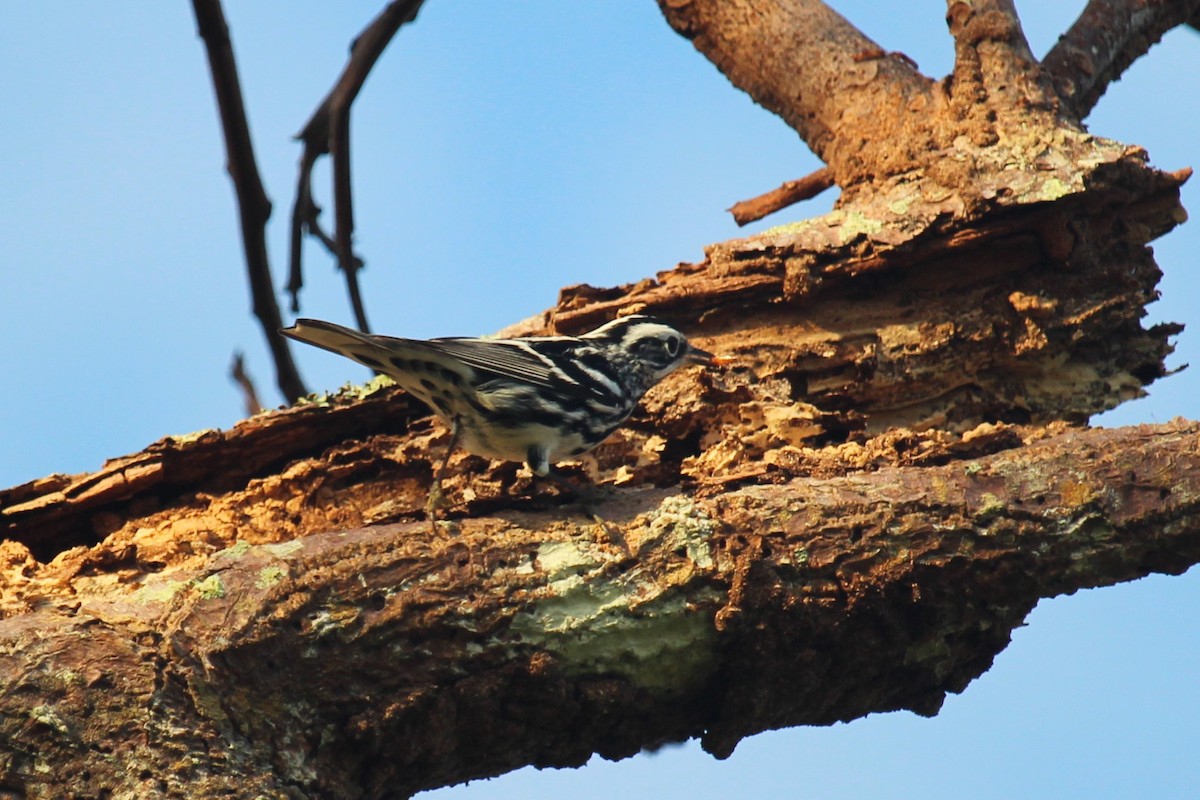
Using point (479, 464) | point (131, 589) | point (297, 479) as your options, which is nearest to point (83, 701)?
point (131, 589)

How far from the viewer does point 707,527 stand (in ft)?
12.9

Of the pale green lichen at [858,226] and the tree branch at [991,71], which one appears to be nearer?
the pale green lichen at [858,226]

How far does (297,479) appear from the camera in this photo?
193 inches

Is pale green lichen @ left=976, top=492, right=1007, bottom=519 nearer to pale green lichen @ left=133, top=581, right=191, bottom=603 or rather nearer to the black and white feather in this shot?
the black and white feather

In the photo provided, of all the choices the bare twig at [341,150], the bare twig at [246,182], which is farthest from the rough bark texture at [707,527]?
the bare twig at [341,150]

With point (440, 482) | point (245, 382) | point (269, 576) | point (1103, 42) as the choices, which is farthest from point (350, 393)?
point (1103, 42)

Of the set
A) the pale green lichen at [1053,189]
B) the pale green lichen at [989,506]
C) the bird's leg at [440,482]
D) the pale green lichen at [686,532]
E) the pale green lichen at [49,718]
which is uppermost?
the pale green lichen at [1053,189]

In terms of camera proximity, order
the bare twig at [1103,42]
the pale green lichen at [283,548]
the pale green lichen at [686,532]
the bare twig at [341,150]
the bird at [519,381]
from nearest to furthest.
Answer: the pale green lichen at [283,548] < the pale green lichen at [686,532] < the bird at [519,381] < the bare twig at [1103,42] < the bare twig at [341,150]

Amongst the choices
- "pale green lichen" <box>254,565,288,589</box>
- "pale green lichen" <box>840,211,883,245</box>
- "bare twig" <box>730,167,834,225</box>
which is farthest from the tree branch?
"pale green lichen" <box>254,565,288,589</box>

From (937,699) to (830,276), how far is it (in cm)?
165

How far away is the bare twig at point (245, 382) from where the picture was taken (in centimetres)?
733

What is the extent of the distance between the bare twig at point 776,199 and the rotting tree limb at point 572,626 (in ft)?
7.41

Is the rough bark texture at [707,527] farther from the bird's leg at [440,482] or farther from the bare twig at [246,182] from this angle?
the bare twig at [246,182]

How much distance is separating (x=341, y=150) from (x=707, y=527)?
360 centimetres
